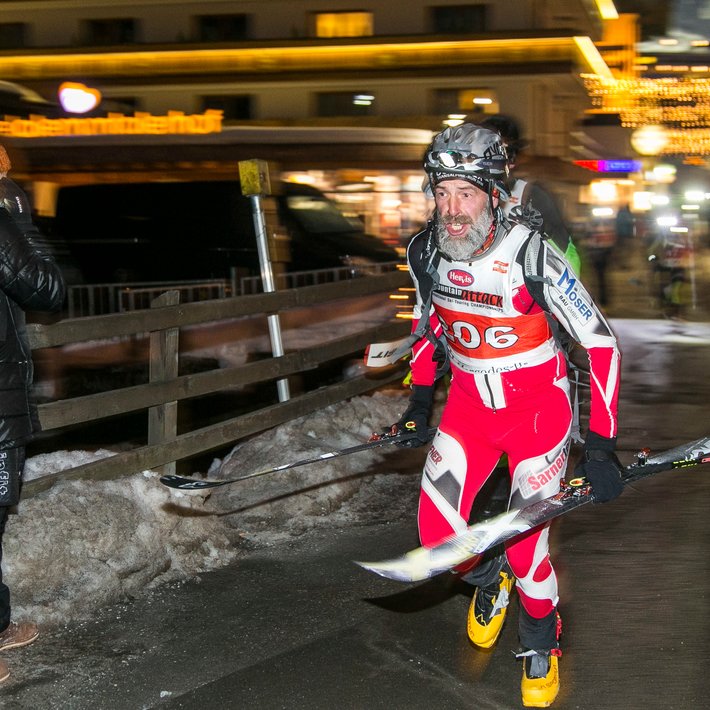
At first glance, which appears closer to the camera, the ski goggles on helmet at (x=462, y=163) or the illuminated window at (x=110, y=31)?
the ski goggles on helmet at (x=462, y=163)

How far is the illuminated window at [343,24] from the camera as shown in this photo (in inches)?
1695

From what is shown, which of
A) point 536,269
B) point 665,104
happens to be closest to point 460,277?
point 536,269

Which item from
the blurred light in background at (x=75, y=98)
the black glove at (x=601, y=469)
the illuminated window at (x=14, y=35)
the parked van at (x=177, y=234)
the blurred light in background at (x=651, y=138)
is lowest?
the black glove at (x=601, y=469)

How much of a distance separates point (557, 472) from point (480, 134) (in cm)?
126

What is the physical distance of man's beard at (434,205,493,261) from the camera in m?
3.91

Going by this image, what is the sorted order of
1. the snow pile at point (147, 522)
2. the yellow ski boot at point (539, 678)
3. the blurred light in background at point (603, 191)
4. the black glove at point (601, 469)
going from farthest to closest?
the blurred light in background at point (603, 191), the snow pile at point (147, 522), the yellow ski boot at point (539, 678), the black glove at point (601, 469)

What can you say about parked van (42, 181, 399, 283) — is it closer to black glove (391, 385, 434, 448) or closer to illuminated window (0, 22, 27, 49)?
black glove (391, 385, 434, 448)

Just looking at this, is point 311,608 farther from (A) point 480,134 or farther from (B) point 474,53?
(B) point 474,53

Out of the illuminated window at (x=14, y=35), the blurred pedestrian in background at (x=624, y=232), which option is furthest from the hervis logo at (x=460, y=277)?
the illuminated window at (x=14, y=35)

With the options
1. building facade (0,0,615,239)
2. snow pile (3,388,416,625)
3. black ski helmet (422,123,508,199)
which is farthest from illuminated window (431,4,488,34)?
black ski helmet (422,123,508,199)

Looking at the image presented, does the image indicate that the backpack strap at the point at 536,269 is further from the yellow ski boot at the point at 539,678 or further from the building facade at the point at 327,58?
the building facade at the point at 327,58

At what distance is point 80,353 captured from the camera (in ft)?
36.5

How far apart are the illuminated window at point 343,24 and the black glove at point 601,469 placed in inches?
1610

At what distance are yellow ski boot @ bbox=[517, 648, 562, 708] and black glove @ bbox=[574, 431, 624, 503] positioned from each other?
0.69m
